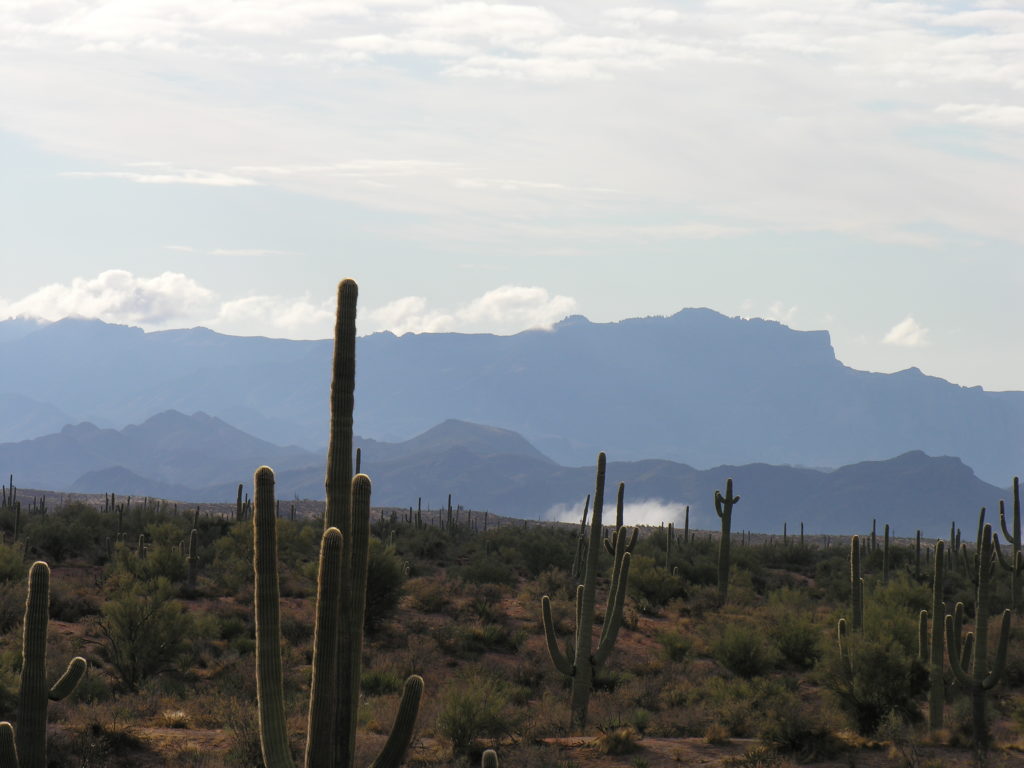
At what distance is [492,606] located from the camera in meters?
29.0

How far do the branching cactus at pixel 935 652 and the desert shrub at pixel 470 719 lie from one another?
6.65 m

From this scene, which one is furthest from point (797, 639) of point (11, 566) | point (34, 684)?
point (11, 566)

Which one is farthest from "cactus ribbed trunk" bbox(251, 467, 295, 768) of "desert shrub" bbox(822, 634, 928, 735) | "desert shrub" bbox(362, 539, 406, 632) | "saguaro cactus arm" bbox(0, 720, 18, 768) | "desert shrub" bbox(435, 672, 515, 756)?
"desert shrub" bbox(362, 539, 406, 632)

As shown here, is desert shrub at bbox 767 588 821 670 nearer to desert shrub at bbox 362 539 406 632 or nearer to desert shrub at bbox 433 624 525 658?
desert shrub at bbox 433 624 525 658

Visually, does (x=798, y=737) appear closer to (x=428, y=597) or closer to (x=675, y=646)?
(x=675, y=646)

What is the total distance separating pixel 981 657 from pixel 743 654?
18.6 ft

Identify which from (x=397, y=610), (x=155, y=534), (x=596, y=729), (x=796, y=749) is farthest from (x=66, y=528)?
(x=796, y=749)

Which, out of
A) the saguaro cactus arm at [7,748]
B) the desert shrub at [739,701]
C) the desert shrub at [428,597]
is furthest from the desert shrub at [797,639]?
the saguaro cactus arm at [7,748]

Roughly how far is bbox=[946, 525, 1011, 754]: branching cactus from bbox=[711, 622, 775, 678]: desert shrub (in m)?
4.52

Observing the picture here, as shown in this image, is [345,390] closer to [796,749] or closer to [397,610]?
[796,749]

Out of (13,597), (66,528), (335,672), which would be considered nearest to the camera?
(335,672)

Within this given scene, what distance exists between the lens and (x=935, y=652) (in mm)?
16953

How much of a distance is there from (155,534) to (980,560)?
27559 mm

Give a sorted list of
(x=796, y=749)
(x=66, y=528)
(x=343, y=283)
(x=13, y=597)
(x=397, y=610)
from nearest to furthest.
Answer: (x=343, y=283)
(x=796, y=749)
(x=13, y=597)
(x=397, y=610)
(x=66, y=528)
